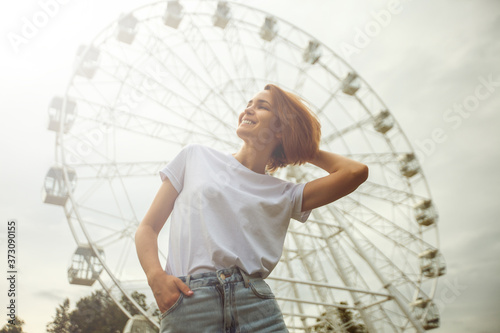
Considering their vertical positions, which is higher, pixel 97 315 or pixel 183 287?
pixel 97 315

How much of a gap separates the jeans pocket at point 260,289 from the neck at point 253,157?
2.06 ft

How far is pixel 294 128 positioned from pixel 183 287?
3.45ft

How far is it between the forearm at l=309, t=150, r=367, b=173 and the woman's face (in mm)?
259

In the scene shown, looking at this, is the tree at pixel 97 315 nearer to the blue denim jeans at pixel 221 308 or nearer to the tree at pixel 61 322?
the tree at pixel 61 322

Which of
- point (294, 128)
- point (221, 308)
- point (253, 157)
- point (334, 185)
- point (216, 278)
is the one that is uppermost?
point (294, 128)

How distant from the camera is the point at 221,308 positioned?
143cm

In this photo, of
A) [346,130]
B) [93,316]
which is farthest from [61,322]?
[346,130]

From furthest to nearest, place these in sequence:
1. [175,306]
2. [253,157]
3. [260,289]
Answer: [253,157]
[260,289]
[175,306]

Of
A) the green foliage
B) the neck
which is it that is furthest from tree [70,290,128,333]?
the neck

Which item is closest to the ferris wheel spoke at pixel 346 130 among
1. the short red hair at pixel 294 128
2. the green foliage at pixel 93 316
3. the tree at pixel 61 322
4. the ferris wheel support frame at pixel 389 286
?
the ferris wheel support frame at pixel 389 286

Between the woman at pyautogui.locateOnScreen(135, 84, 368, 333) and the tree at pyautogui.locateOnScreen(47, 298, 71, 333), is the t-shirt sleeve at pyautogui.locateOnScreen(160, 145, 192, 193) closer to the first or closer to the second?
the woman at pyautogui.locateOnScreen(135, 84, 368, 333)

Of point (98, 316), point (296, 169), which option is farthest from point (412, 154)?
point (98, 316)

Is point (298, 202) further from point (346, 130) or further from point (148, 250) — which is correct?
point (346, 130)

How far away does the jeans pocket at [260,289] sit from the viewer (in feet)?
5.00
